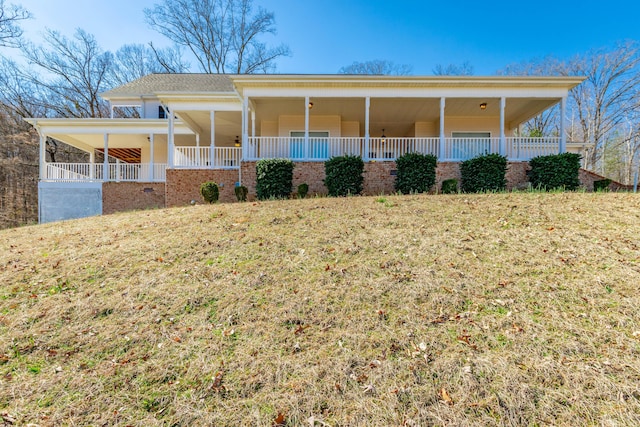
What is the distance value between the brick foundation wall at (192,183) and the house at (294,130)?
0.12 ft

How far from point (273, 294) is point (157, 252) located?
7.99 feet

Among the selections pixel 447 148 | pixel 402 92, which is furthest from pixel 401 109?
pixel 447 148

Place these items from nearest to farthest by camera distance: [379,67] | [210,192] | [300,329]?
[300,329] → [210,192] → [379,67]

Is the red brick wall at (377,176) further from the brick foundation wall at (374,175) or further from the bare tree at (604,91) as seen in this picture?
the bare tree at (604,91)

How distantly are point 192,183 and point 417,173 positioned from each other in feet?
26.0

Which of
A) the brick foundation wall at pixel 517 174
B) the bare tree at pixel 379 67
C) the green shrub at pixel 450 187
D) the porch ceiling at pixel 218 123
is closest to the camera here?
the green shrub at pixel 450 187

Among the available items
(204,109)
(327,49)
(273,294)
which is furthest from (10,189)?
(273,294)

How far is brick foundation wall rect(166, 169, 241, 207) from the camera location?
36.4ft

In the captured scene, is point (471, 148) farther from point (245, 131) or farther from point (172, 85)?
point (172, 85)

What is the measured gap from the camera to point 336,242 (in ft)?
15.9

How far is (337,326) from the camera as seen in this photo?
3.03 meters

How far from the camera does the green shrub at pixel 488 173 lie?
9242 mm

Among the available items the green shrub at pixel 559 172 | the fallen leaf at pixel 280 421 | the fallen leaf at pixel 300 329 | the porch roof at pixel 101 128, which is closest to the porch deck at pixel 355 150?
the green shrub at pixel 559 172

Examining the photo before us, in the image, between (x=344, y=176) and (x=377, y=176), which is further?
(x=377, y=176)
